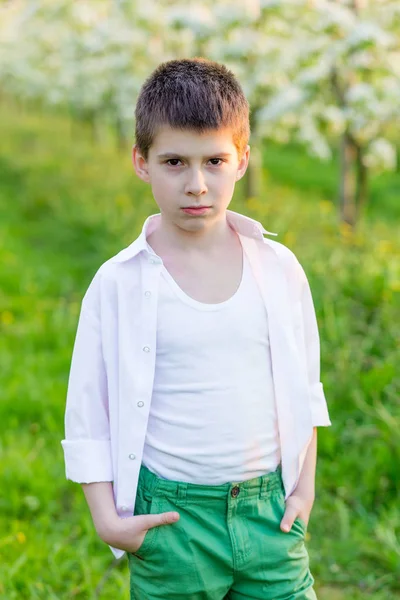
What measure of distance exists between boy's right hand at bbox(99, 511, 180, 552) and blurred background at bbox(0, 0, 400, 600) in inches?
34.6

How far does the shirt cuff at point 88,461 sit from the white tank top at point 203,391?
0.28 ft

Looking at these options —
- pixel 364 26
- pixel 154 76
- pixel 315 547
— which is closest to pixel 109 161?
pixel 364 26

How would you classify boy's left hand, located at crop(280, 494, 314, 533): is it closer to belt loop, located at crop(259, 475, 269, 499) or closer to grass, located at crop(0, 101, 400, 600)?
belt loop, located at crop(259, 475, 269, 499)

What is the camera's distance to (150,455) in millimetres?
1672

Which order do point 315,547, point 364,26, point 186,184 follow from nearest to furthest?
1. point 186,184
2. point 315,547
3. point 364,26

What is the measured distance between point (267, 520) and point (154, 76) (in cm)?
98

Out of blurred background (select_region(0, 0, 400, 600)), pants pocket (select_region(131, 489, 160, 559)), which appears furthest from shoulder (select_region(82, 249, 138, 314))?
blurred background (select_region(0, 0, 400, 600))

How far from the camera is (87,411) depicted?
1.67m

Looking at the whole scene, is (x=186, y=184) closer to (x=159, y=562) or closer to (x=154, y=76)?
(x=154, y=76)

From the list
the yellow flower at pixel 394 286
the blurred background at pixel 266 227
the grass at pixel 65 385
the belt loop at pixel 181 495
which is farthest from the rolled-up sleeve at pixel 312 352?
the yellow flower at pixel 394 286

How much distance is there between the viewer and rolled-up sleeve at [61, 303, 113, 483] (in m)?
1.66

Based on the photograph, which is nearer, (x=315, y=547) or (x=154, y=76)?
(x=154, y=76)

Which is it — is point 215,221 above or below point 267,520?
above

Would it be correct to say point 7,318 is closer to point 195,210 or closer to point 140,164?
point 140,164
